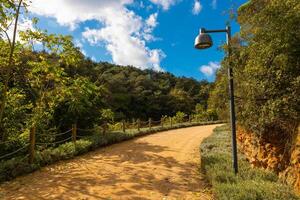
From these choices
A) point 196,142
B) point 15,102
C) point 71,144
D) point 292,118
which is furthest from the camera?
point 196,142

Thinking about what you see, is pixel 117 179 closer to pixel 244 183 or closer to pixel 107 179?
pixel 107 179

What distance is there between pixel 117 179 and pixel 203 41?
4649mm

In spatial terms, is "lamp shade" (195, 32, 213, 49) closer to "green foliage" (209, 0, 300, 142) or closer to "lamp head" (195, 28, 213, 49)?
"lamp head" (195, 28, 213, 49)

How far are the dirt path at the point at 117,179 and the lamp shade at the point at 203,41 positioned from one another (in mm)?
3672

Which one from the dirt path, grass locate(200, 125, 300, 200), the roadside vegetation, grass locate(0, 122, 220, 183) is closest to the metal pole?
the roadside vegetation

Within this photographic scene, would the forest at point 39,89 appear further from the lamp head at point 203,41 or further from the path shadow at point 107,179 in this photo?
the lamp head at point 203,41

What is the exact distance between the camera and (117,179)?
313 inches

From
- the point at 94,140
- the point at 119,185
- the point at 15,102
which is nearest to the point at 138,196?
the point at 119,185

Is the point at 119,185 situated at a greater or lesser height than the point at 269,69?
lesser

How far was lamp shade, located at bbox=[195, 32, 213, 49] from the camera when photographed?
20.3 feet

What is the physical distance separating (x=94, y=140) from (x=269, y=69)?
9.63 meters

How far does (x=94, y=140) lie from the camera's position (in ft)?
43.9

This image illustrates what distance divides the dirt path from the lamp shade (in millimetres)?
3672

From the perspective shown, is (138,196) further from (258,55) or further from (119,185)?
(258,55)
